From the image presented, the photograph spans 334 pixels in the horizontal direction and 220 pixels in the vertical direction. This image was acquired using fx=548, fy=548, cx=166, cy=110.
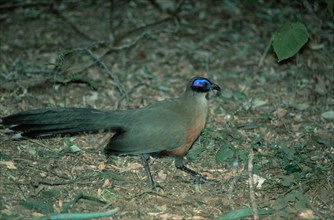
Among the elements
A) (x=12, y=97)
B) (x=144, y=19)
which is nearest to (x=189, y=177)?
(x=12, y=97)

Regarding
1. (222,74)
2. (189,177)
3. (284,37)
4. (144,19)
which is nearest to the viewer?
(189,177)

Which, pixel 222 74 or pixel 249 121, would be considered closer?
pixel 249 121

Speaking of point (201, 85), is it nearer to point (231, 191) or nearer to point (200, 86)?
point (200, 86)

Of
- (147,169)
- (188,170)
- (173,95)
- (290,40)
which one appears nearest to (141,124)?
(147,169)

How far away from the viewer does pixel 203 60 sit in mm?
7773

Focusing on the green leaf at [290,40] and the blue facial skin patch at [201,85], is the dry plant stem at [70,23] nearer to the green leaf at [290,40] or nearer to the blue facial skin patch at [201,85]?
the blue facial skin patch at [201,85]

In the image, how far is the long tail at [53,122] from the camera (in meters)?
4.84

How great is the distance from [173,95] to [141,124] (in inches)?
80.7

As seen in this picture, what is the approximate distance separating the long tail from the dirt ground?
43cm

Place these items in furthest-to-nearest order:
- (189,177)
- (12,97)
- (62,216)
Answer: (12,97) → (189,177) → (62,216)

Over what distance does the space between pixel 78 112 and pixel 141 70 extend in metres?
2.57

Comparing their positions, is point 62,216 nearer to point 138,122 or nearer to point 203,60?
point 138,122

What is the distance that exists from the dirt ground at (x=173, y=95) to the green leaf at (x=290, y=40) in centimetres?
96

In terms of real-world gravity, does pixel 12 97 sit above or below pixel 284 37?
below
